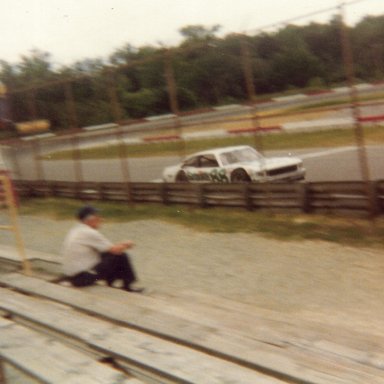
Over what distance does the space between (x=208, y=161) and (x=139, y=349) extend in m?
12.2

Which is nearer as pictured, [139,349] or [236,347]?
[236,347]

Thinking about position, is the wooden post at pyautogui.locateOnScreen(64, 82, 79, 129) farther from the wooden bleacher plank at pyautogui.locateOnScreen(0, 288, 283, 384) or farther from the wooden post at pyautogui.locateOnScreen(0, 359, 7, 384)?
the wooden post at pyautogui.locateOnScreen(0, 359, 7, 384)

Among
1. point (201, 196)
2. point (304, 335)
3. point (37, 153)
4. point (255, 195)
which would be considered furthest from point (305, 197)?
point (37, 153)

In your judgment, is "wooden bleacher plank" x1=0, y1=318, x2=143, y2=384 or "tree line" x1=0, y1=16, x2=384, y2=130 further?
"tree line" x1=0, y1=16, x2=384, y2=130

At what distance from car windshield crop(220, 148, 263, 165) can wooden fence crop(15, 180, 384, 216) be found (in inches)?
36.6

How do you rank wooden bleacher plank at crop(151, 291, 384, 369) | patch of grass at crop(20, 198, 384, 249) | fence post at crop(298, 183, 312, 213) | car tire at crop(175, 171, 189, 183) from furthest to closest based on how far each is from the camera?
car tire at crop(175, 171, 189, 183) < fence post at crop(298, 183, 312, 213) < patch of grass at crop(20, 198, 384, 249) < wooden bleacher plank at crop(151, 291, 384, 369)

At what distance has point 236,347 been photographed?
3812mm

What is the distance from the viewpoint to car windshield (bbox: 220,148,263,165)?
15305 millimetres

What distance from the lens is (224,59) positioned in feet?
44.5

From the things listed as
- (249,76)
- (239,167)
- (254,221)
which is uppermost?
(249,76)

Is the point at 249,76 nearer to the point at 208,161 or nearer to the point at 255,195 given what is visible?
the point at 255,195

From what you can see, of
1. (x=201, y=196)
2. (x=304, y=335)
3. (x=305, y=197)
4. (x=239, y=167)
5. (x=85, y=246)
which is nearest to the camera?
(x=304, y=335)

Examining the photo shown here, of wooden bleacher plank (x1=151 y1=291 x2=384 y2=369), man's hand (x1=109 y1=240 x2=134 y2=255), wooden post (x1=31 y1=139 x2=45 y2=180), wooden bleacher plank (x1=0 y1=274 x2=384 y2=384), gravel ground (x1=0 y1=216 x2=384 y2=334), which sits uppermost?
wooden post (x1=31 y1=139 x2=45 y2=180)

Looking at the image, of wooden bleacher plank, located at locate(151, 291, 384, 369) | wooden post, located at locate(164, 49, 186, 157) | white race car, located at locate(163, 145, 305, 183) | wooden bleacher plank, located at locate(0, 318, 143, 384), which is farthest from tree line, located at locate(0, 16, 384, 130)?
wooden bleacher plank, located at locate(0, 318, 143, 384)
